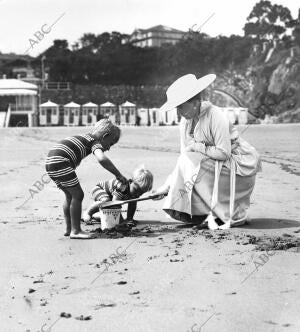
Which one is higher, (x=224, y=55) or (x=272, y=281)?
(x=224, y=55)

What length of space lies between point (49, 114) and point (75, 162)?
2518 inches

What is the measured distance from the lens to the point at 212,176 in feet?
21.5

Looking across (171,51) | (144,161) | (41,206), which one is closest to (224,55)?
(171,51)

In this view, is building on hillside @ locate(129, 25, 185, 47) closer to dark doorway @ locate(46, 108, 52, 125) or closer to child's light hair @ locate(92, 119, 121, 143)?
dark doorway @ locate(46, 108, 52, 125)

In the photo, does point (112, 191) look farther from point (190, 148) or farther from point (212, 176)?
point (212, 176)

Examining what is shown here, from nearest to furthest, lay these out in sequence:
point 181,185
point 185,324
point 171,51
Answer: point 185,324 < point 181,185 < point 171,51

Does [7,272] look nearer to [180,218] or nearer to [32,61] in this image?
[180,218]

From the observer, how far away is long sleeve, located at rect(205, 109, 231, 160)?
21.1ft

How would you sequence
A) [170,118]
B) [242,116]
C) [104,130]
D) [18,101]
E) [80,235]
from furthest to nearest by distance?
[18,101]
[170,118]
[242,116]
[104,130]
[80,235]

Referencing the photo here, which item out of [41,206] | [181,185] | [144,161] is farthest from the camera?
[144,161]

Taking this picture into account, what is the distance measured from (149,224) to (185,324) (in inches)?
129

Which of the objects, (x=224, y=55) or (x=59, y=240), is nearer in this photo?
(x=59, y=240)

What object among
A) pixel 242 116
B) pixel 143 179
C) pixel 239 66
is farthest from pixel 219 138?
pixel 239 66

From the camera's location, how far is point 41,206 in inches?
327
